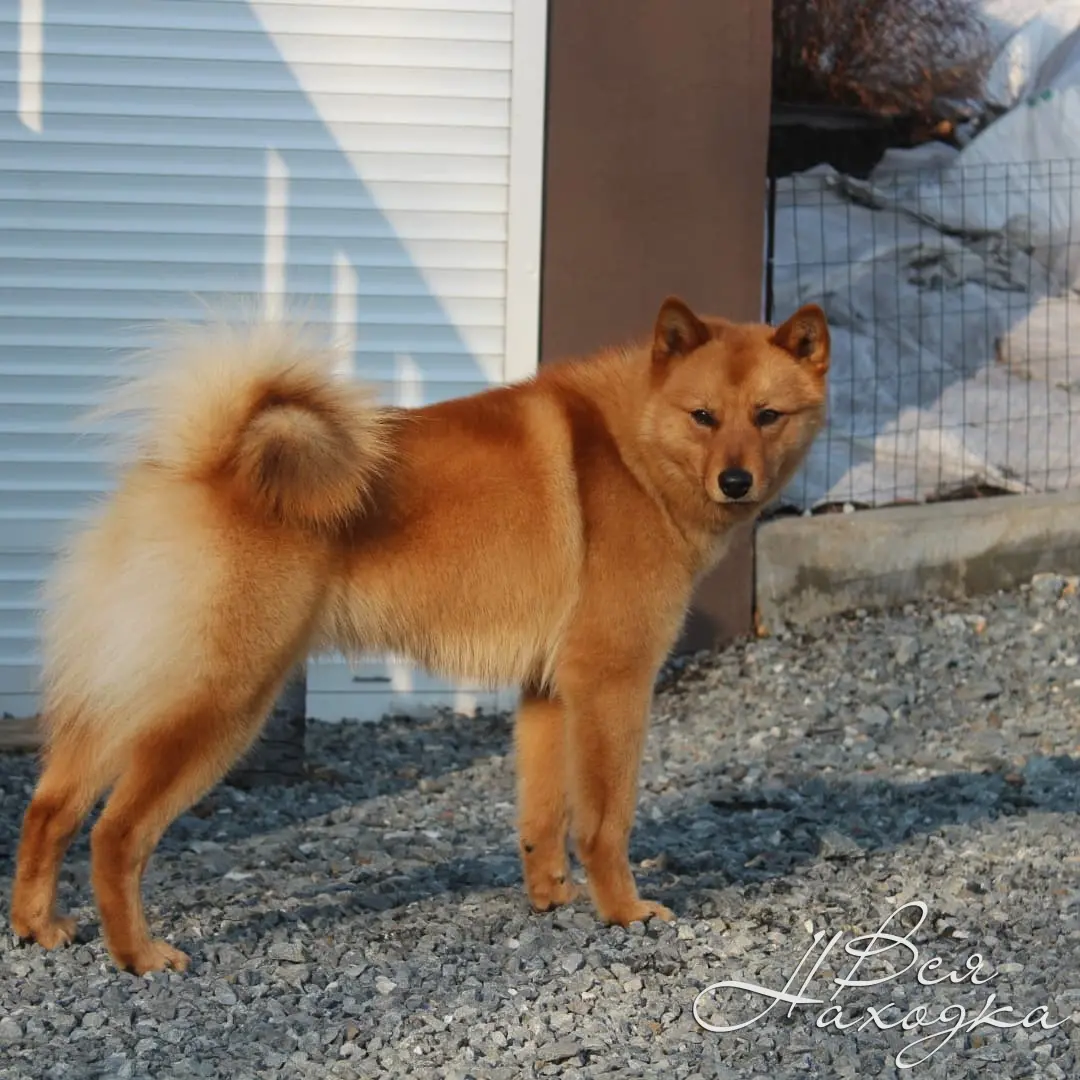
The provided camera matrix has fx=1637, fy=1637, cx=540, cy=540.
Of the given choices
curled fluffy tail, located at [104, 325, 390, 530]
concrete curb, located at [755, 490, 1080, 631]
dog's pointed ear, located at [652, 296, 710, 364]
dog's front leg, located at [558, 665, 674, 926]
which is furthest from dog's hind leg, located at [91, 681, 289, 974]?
concrete curb, located at [755, 490, 1080, 631]

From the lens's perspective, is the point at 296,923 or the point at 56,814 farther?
the point at 296,923

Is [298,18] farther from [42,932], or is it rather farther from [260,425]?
[42,932]

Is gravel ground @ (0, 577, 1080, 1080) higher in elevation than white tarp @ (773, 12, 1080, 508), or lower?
lower

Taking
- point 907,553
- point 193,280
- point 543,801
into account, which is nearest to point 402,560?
point 543,801

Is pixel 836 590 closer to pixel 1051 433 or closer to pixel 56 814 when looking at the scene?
pixel 1051 433

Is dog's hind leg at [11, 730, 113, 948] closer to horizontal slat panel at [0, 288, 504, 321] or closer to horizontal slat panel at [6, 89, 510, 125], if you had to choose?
horizontal slat panel at [0, 288, 504, 321]

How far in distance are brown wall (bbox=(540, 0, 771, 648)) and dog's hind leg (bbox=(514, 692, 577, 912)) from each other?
2994 mm

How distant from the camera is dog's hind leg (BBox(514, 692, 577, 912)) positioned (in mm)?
4332

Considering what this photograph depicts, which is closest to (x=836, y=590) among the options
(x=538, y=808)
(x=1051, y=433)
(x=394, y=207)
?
(x=1051, y=433)

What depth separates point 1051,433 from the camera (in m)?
8.35

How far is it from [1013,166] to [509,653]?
6275 millimetres

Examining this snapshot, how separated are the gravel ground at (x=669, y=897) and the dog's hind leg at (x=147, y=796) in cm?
13

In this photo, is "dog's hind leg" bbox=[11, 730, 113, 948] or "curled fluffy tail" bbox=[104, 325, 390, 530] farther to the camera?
"dog's hind leg" bbox=[11, 730, 113, 948]

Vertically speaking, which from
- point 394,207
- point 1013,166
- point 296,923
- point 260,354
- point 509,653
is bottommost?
point 296,923
